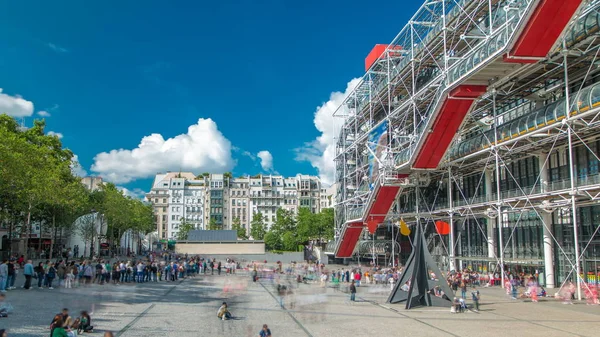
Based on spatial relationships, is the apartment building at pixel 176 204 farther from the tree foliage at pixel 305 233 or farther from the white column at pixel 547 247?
the white column at pixel 547 247

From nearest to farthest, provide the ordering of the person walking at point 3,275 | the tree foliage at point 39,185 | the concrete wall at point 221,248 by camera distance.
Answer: the person walking at point 3,275, the tree foliage at point 39,185, the concrete wall at point 221,248

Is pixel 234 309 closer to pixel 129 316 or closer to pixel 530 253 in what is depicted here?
pixel 129 316

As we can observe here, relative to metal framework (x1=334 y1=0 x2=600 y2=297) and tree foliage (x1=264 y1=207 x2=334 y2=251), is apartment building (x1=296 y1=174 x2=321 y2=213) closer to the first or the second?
tree foliage (x1=264 y1=207 x2=334 y2=251)

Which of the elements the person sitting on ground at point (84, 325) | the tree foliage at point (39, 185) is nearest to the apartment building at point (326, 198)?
the tree foliage at point (39, 185)

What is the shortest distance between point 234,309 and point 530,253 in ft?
68.2

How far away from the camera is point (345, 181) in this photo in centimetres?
5550

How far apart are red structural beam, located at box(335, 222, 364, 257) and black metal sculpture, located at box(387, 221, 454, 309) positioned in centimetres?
2363

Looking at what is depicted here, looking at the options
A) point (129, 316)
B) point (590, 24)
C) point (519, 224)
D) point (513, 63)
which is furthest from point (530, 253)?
point (129, 316)

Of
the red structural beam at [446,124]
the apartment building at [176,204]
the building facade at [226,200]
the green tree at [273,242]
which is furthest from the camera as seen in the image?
the apartment building at [176,204]

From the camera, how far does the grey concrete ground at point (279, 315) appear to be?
15.2 meters

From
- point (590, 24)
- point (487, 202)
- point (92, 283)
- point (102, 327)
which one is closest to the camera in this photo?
point (102, 327)

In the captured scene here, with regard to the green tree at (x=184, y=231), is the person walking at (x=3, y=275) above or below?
below

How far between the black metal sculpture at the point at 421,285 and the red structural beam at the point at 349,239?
23.6 m

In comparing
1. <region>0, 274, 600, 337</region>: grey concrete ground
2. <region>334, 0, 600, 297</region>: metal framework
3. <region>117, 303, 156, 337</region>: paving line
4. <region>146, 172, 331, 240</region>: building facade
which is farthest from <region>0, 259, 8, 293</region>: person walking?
<region>146, 172, 331, 240</region>: building facade
